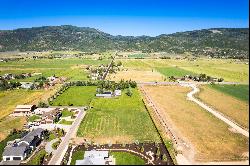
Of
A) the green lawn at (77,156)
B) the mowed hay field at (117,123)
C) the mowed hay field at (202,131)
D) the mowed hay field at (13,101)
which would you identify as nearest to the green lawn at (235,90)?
the mowed hay field at (202,131)

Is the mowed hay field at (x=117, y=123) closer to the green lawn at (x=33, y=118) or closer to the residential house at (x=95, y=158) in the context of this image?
the residential house at (x=95, y=158)

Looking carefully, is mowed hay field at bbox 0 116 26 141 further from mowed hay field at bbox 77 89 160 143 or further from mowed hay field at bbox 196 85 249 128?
mowed hay field at bbox 196 85 249 128

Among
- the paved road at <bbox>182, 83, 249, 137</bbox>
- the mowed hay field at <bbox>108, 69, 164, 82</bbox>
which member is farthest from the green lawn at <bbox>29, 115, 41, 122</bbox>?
the mowed hay field at <bbox>108, 69, 164, 82</bbox>

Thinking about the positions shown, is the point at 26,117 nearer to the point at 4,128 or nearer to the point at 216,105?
the point at 4,128

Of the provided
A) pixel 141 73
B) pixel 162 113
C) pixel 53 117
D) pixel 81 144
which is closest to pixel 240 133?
pixel 162 113

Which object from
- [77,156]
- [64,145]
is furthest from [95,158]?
[64,145]

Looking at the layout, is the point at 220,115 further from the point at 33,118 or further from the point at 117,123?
the point at 33,118
